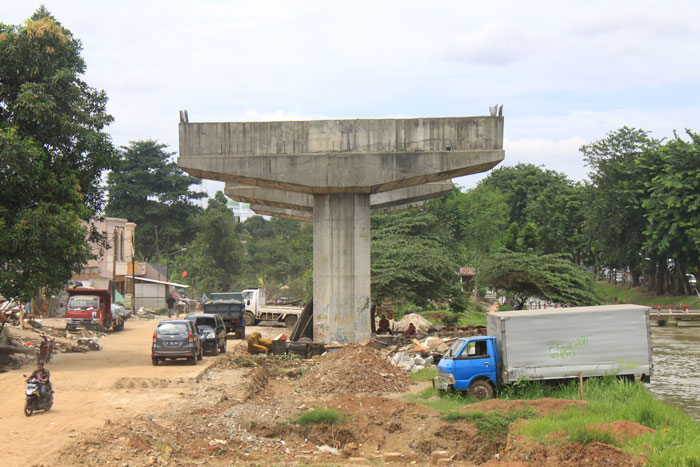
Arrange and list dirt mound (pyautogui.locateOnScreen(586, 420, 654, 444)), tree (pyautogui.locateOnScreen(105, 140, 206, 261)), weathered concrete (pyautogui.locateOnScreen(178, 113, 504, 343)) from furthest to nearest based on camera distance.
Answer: tree (pyautogui.locateOnScreen(105, 140, 206, 261))
weathered concrete (pyautogui.locateOnScreen(178, 113, 504, 343))
dirt mound (pyautogui.locateOnScreen(586, 420, 654, 444))

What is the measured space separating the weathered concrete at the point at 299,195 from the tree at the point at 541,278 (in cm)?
570

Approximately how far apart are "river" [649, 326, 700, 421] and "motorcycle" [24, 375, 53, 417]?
15.4 meters

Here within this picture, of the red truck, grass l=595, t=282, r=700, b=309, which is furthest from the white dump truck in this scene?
grass l=595, t=282, r=700, b=309

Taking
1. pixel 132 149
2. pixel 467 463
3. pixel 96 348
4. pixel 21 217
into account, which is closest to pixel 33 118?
pixel 21 217

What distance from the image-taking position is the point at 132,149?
309 ft

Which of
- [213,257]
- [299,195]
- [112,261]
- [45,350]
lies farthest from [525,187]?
[45,350]

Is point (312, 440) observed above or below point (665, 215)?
below

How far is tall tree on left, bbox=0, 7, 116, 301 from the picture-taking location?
943 inches

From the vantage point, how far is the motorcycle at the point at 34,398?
16.1 metres

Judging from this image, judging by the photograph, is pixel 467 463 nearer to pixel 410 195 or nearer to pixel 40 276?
pixel 40 276

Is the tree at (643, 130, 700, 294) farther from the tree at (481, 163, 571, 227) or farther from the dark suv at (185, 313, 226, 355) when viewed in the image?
the dark suv at (185, 313, 226, 355)

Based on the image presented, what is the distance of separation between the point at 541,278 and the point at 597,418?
26430 mm

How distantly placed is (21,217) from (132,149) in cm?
7278

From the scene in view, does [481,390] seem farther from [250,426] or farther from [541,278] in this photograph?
[541,278]
